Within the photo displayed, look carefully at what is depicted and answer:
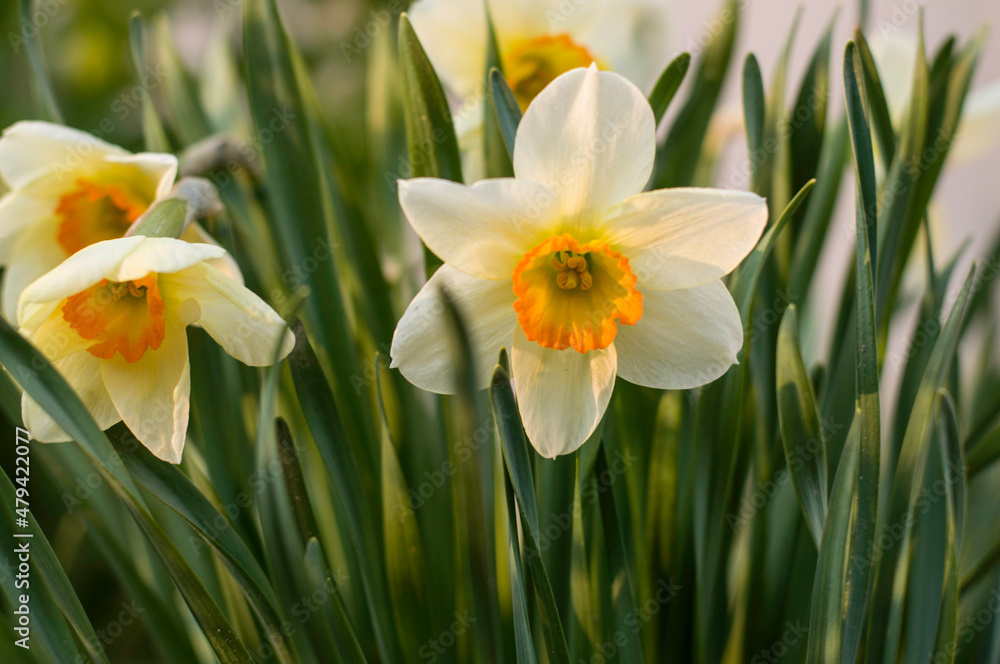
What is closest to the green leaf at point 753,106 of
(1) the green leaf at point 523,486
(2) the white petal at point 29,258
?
(1) the green leaf at point 523,486

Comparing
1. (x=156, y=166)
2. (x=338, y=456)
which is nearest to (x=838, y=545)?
(x=338, y=456)

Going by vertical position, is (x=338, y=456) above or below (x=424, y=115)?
below

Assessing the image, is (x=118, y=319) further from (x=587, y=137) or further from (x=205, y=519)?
(x=587, y=137)

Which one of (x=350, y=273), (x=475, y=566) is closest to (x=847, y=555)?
(x=475, y=566)

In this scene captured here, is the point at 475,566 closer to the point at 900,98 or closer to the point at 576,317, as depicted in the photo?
the point at 576,317

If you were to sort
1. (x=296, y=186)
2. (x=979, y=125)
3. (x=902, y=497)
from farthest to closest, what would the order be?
(x=979, y=125) < (x=296, y=186) < (x=902, y=497)

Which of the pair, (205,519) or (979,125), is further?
(979,125)

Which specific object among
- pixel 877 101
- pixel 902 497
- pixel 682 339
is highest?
pixel 877 101
